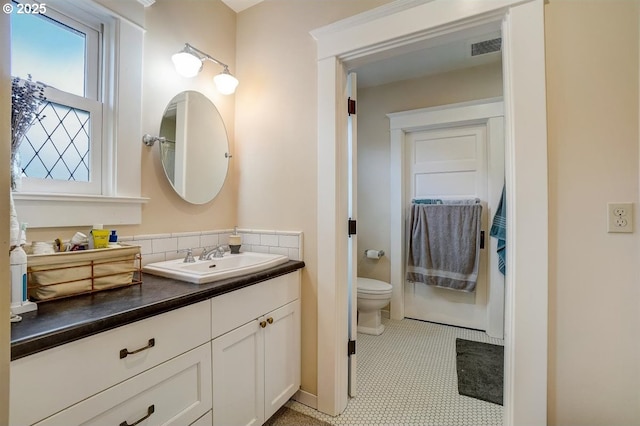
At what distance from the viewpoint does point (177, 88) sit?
1.66m

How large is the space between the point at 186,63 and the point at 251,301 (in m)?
1.31

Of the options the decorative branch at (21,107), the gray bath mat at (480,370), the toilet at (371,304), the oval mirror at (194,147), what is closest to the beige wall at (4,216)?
the decorative branch at (21,107)

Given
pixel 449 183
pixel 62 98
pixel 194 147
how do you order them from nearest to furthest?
1. pixel 62 98
2. pixel 194 147
3. pixel 449 183

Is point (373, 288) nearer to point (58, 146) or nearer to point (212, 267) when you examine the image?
point (212, 267)

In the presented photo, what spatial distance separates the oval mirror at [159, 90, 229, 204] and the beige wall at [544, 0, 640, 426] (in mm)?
1733

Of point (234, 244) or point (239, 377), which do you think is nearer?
point (239, 377)

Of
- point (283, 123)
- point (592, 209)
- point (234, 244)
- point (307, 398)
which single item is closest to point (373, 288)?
point (307, 398)

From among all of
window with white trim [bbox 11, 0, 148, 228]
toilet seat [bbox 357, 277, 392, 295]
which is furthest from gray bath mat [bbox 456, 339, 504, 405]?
window with white trim [bbox 11, 0, 148, 228]

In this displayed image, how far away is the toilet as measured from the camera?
8.43 feet

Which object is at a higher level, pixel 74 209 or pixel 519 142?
pixel 519 142

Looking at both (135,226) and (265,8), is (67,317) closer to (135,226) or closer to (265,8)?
(135,226)

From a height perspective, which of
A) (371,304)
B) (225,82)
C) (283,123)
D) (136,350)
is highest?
(225,82)

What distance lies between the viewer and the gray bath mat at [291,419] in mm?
1533

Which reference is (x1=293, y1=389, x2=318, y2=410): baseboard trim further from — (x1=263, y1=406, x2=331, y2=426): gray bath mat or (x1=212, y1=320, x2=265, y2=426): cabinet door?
(x1=212, y1=320, x2=265, y2=426): cabinet door
